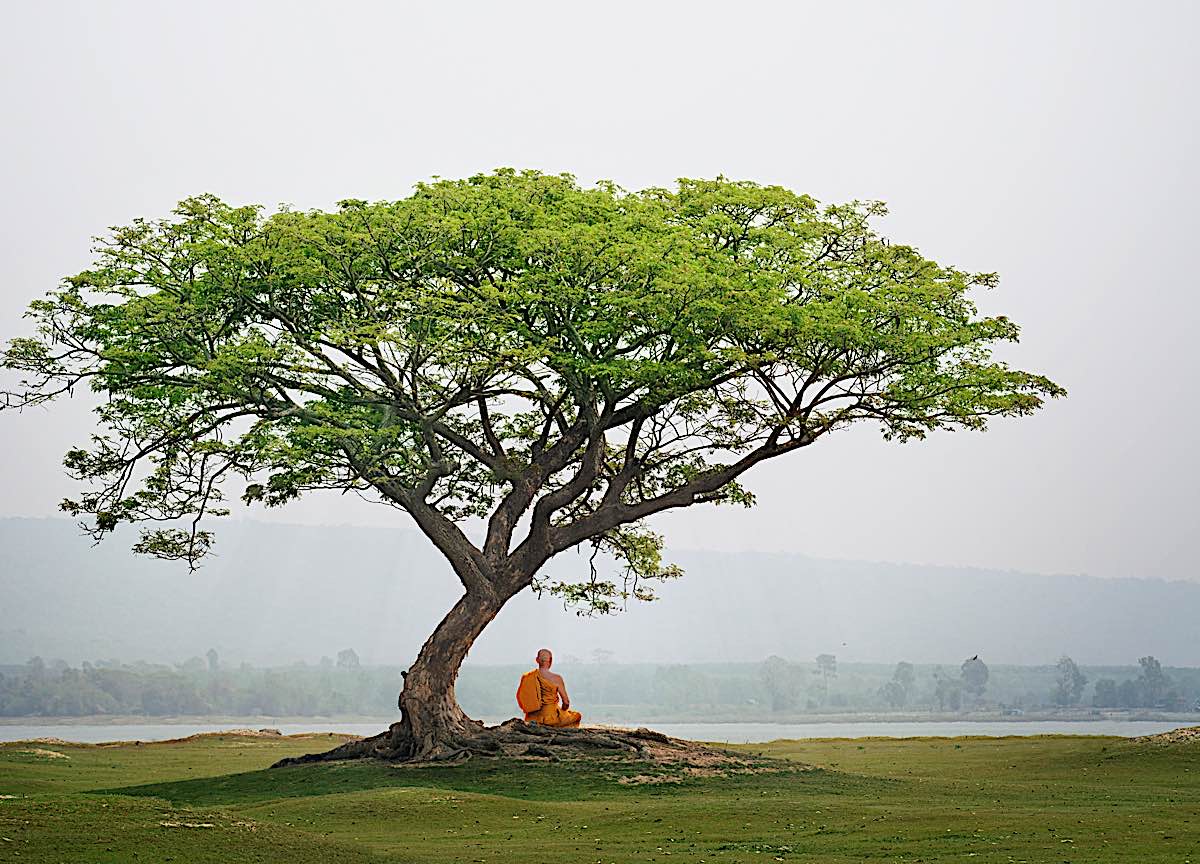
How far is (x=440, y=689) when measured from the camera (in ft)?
77.8

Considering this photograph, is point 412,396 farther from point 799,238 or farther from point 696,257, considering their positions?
point 799,238

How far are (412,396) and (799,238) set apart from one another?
23.3ft

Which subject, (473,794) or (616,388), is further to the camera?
(616,388)

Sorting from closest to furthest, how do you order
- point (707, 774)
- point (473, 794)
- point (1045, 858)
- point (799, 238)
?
point (1045, 858) → point (473, 794) → point (707, 774) → point (799, 238)

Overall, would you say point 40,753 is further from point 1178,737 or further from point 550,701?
point 1178,737

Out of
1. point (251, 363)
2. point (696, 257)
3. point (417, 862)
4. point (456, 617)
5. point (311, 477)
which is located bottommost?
point (417, 862)

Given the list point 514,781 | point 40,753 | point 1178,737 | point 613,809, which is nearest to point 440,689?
point 514,781

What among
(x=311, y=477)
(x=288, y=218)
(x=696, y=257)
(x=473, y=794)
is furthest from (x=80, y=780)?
(x=696, y=257)

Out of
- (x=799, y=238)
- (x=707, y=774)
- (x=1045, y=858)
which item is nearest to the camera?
(x=1045, y=858)

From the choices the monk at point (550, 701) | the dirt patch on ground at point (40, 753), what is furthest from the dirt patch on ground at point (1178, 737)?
the dirt patch on ground at point (40, 753)

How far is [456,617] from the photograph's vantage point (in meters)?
24.2

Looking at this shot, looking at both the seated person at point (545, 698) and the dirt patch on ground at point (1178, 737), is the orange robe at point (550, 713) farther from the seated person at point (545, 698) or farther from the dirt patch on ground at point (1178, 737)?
the dirt patch on ground at point (1178, 737)

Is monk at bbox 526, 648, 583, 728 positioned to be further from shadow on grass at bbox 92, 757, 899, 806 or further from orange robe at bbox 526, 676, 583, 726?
→ shadow on grass at bbox 92, 757, 899, 806

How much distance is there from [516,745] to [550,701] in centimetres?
138
